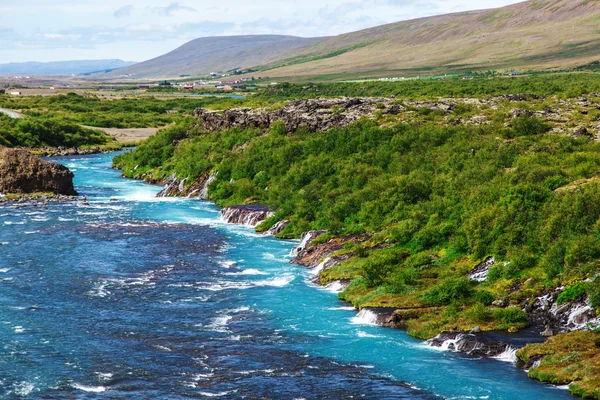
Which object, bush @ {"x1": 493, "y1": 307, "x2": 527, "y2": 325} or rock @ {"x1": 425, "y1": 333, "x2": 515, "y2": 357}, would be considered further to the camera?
bush @ {"x1": 493, "y1": 307, "x2": 527, "y2": 325}

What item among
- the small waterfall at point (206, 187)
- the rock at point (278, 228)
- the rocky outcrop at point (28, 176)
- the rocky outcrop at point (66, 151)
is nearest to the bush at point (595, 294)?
the rock at point (278, 228)

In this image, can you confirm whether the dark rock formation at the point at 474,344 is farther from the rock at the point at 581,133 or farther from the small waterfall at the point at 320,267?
the rock at the point at 581,133

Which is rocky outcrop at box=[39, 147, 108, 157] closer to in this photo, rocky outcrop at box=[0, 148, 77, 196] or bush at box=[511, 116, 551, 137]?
rocky outcrop at box=[0, 148, 77, 196]

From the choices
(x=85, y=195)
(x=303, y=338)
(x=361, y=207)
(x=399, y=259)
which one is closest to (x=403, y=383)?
(x=303, y=338)

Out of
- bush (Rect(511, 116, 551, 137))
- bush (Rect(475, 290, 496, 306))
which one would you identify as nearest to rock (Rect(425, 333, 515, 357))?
bush (Rect(475, 290, 496, 306))

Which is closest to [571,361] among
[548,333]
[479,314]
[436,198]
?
[548,333]

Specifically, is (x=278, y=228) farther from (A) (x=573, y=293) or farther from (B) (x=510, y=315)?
(A) (x=573, y=293)
